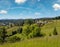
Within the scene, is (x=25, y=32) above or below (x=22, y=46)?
below

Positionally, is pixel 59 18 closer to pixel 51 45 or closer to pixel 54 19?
pixel 54 19

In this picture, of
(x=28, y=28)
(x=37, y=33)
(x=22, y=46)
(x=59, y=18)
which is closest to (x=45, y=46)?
(x=22, y=46)

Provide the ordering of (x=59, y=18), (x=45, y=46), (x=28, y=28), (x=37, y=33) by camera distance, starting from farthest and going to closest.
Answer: (x=59, y=18) → (x=28, y=28) → (x=37, y=33) → (x=45, y=46)

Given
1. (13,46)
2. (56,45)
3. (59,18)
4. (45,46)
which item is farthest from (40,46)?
(59,18)

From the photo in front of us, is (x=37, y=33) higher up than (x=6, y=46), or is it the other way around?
(x=6, y=46)

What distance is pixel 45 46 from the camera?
7.29m

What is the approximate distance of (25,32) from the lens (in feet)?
209

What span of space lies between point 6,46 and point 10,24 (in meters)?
138

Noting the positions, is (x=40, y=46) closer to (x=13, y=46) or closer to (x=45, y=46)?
(x=45, y=46)

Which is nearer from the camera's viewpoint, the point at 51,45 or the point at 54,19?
the point at 51,45

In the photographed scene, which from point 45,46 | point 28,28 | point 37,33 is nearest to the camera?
point 45,46

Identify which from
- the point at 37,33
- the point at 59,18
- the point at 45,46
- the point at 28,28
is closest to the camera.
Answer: the point at 45,46

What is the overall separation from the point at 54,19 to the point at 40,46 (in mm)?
135129

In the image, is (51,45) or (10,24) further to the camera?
(10,24)
